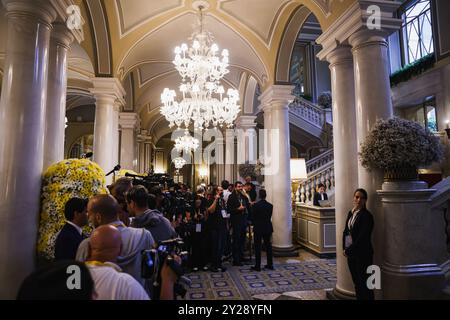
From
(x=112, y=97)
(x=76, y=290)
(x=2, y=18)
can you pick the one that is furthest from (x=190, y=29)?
(x=76, y=290)

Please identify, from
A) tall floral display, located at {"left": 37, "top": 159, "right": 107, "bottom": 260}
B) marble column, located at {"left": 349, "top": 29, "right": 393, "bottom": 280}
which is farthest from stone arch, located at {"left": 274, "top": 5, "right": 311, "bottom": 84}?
tall floral display, located at {"left": 37, "top": 159, "right": 107, "bottom": 260}

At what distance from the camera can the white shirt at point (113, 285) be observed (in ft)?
3.35

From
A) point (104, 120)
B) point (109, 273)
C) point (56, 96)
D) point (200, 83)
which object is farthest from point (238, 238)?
point (109, 273)

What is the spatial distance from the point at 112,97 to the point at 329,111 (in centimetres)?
906

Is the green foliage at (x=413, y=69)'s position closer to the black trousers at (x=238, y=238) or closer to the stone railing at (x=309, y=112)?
the stone railing at (x=309, y=112)

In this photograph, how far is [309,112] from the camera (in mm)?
11781

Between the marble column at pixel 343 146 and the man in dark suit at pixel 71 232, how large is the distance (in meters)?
3.03

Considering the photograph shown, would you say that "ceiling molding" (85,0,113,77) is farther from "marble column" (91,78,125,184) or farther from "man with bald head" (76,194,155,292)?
"man with bald head" (76,194,155,292)

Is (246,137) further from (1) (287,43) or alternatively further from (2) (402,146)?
(2) (402,146)

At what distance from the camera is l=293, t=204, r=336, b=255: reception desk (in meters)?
5.93

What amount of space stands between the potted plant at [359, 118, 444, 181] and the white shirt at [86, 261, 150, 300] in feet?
8.83
